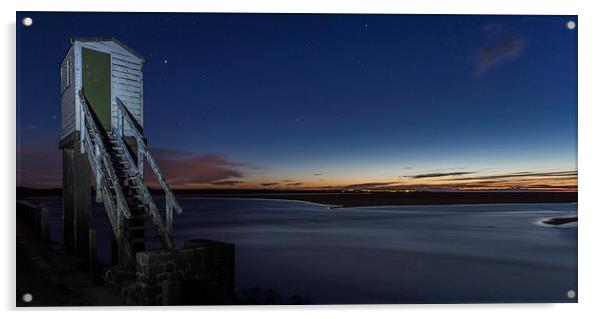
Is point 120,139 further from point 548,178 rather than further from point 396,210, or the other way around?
point 548,178

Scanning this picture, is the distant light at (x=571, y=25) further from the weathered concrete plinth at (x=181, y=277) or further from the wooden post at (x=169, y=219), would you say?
the wooden post at (x=169, y=219)

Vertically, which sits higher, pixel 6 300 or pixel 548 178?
pixel 548 178

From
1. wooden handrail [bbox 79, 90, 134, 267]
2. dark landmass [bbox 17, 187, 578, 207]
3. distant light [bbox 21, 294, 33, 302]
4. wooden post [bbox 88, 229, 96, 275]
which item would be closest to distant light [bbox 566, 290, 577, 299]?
dark landmass [bbox 17, 187, 578, 207]

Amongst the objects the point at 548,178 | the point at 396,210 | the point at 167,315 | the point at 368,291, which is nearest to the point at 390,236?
the point at 396,210

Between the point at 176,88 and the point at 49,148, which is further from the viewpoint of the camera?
the point at 176,88

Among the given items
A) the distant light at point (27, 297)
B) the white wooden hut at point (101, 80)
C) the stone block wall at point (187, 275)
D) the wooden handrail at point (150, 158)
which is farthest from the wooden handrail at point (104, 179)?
the distant light at point (27, 297)

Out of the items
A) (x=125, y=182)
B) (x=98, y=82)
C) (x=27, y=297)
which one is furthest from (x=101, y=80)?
(x=27, y=297)
